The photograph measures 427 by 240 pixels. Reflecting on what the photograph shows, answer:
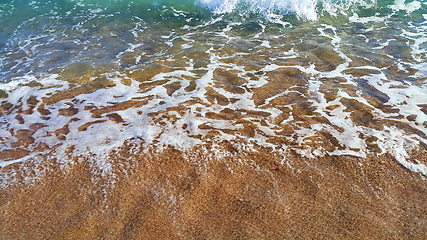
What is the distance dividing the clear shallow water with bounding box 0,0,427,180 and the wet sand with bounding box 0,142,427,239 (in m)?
0.25

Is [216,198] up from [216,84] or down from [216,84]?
up

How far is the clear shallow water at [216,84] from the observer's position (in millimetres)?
3869

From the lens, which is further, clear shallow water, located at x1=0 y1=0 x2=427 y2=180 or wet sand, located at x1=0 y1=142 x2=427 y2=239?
clear shallow water, located at x1=0 y1=0 x2=427 y2=180

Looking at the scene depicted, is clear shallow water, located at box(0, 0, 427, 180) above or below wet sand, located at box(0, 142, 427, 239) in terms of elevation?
below

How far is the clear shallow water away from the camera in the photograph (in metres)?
3.87

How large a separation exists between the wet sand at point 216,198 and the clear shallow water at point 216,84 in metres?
0.25

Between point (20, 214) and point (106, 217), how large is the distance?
2.93 ft

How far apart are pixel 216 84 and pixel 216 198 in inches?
117

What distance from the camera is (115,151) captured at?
3668 mm

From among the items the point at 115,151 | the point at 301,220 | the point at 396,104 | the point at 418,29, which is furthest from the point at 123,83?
the point at 418,29

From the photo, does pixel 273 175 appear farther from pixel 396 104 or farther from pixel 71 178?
pixel 396 104

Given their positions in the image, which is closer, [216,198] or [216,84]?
[216,198]

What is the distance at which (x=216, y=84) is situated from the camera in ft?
17.9

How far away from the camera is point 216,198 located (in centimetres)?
292
